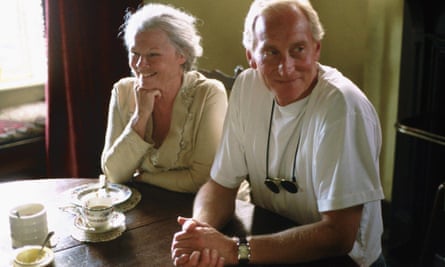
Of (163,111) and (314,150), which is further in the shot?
(163,111)

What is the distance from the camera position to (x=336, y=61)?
10.0 ft

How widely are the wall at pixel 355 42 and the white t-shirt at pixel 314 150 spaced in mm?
1380

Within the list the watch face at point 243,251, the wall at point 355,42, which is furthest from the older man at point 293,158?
the wall at point 355,42

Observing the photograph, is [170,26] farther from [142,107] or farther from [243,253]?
[243,253]

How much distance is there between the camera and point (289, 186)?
4.62 feet

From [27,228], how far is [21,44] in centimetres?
232

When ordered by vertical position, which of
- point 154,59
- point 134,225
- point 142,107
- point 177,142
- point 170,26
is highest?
point 170,26

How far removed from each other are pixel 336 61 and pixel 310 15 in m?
1.76

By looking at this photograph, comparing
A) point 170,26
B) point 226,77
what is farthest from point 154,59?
point 226,77

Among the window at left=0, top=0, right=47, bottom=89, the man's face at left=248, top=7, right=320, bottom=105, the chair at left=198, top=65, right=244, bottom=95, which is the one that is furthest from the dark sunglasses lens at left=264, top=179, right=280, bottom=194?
the window at left=0, top=0, right=47, bottom=89

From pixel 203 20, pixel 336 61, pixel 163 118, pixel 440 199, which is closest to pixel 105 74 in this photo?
pixel 203 20

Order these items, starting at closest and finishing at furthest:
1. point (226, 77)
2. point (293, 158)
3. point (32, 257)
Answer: point (32, 257), point (293, 158), point (226, 77)

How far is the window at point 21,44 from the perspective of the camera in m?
3.15

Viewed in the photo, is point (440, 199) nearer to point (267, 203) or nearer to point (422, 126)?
point (422, 126)
